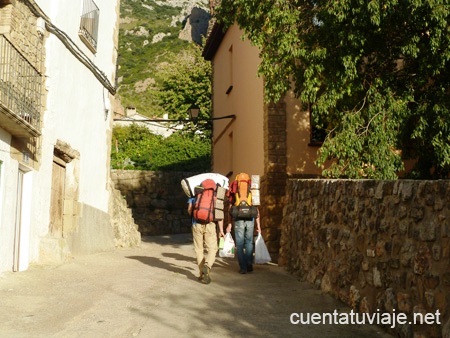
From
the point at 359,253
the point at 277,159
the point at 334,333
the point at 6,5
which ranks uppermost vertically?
the point at 6,5

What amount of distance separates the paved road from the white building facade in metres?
0.87

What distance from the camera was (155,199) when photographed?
1008 inches

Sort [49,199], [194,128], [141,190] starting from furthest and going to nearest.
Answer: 1. [194,128]
2. [141,190]
3. [49,199]

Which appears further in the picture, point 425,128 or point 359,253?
point 425,128

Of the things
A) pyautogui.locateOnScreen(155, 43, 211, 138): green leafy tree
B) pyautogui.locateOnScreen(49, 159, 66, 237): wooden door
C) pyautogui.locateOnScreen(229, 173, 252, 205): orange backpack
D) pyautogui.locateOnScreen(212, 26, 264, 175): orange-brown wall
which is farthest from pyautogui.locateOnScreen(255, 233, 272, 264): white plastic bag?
pyautogui.locateOnScreen(155, 43, 211, 138): green leafy tree

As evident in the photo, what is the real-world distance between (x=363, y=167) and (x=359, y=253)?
13.2 feet

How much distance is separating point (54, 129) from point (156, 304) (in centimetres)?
540

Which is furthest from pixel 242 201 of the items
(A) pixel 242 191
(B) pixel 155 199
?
(B) pixel 155 199

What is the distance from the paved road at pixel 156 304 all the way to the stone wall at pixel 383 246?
33cm

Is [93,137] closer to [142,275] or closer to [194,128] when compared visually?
[142,275]

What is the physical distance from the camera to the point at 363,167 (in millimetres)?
10344

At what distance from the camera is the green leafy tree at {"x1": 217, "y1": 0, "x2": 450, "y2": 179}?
9539 mm

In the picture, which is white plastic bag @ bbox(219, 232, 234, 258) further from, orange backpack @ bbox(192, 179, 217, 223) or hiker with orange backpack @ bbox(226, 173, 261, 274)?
orange backpack @ bbox(192, 179, 217, 223)

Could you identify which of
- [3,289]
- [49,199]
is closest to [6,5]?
[49,199]
